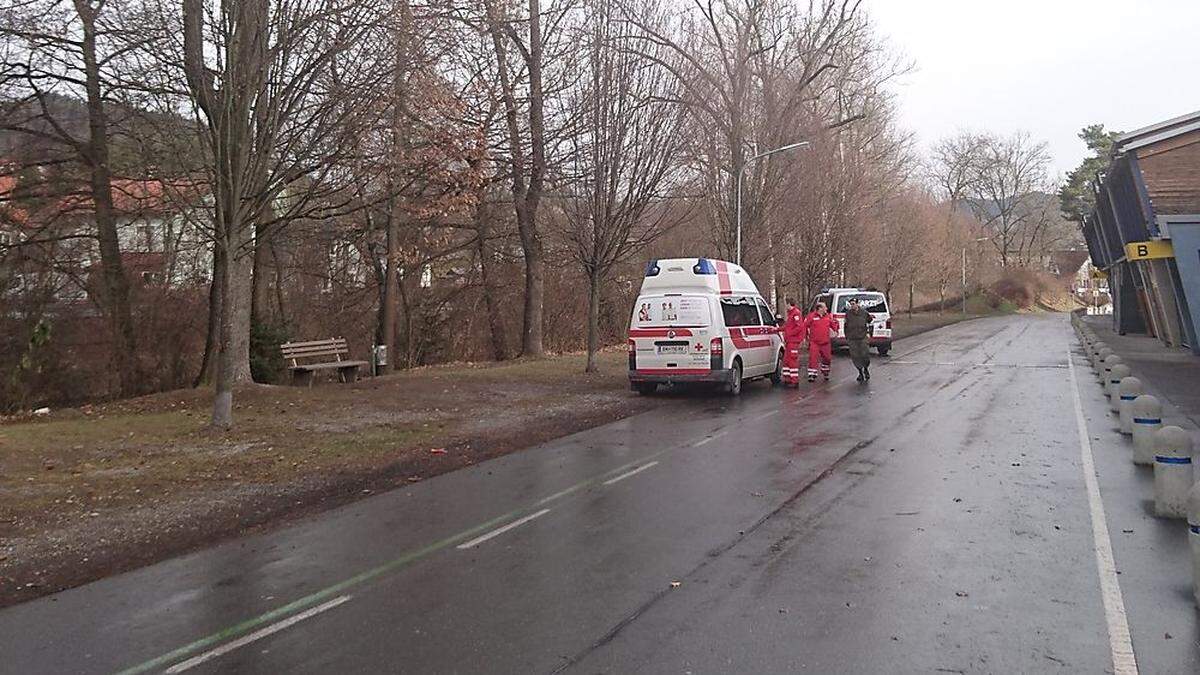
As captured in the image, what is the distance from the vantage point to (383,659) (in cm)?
484

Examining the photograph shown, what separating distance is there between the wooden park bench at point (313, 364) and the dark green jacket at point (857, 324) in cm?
1108

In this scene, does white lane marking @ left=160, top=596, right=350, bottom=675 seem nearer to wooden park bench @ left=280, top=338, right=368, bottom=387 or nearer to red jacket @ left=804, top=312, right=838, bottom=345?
wooden park bench @ left=280, top=338, right=368, bottom=387

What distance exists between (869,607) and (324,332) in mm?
27155

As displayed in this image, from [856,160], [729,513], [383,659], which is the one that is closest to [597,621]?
[383,659]

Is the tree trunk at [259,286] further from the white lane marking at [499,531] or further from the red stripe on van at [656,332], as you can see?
the white lane marking at [499,531]

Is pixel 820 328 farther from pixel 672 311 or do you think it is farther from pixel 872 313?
pixel 872 313

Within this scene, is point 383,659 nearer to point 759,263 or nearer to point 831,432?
point 831,432

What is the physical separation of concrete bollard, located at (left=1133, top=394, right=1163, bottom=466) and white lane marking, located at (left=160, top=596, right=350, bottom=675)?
856cm

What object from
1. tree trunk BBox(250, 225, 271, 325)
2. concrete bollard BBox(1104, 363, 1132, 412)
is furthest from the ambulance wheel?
tree trunk BBox(250, 225, 271, 325)

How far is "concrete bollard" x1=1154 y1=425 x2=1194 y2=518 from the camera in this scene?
7609 millimetres

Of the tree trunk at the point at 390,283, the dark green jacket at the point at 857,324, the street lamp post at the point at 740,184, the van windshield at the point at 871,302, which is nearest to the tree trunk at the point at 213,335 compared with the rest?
the tree trunk at the point at 390,283

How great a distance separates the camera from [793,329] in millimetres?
19812

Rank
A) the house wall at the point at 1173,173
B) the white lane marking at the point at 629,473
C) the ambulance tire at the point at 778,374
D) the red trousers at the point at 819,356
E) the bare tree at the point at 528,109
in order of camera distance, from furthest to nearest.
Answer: the house wall at the point at 1173,173, the bare tree at the point at 528,109, the red trousers at the point at 819,356, the ambulance tire at the point at 778,374, the white lane marking at the point at 629,473

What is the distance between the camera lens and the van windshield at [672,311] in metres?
16.8
